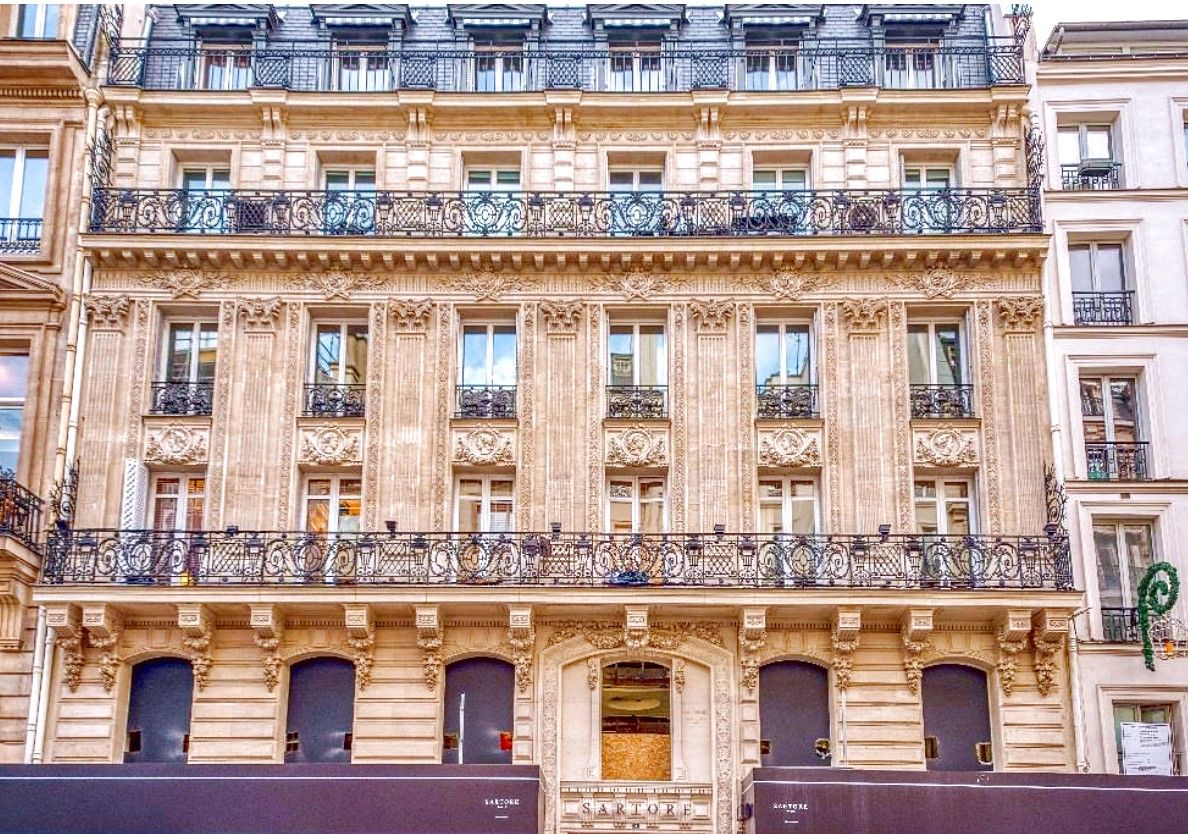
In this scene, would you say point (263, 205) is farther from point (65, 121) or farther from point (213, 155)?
point (65, 121)

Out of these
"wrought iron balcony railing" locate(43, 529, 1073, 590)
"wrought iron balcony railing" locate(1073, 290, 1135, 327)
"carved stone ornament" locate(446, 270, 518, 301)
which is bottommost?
"wrought iron balcony railing" locate(43, 529, 1073, 590)

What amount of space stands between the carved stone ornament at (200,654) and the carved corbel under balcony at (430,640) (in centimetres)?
210

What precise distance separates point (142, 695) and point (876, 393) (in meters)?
10.9

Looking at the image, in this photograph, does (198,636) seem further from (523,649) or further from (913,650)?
(913,650)

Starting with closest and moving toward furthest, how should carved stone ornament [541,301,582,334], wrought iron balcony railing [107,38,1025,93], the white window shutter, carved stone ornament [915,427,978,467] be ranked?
the white window shutter < carved stone ornament [915,427,978,467] < carved stone ornament [541,301,582,334] < wrought iron balcony railing [107,38,1025,93]

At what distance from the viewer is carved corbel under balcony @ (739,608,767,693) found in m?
18.2

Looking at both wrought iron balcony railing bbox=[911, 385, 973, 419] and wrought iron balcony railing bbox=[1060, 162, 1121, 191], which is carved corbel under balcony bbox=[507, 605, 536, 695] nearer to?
wrought iron balcony railing bbox=[911, 385, 973, 419]

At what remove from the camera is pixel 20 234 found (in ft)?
68.0

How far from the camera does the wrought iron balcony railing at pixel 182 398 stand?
20.0 meters

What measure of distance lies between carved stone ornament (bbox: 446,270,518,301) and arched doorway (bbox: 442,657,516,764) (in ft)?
16.9

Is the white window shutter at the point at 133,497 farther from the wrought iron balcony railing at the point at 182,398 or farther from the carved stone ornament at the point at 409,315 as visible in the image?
the carved stone ornament at the point at 409,315

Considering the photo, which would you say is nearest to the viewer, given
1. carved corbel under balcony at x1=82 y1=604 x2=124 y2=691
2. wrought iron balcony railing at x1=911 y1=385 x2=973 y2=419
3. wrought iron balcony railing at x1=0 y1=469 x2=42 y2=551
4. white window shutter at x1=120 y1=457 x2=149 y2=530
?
carved corbel under balcony at x1=82 y1=604 x2=124 y2=691

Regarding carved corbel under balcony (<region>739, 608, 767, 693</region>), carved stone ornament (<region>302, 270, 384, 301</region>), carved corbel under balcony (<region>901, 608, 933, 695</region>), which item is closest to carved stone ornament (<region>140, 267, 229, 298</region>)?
carved stone ornament (<region>302, 270, 384, 301</region>)

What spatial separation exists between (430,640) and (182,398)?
512 cm
